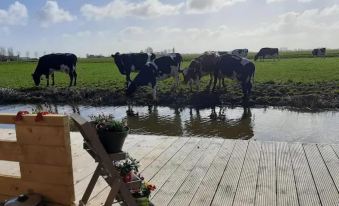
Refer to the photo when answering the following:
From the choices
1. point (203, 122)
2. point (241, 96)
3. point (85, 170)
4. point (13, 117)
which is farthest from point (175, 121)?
point (13, 117)

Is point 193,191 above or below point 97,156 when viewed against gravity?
below

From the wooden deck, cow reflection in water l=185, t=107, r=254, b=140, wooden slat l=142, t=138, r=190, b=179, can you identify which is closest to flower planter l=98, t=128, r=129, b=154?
the wooden deck

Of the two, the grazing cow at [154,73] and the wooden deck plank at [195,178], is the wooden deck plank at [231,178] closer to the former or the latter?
the wooden deck plank at [195,178]

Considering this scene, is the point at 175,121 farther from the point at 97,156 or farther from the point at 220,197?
the point at 97,156

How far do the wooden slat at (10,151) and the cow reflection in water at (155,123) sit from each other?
6410 millimetres

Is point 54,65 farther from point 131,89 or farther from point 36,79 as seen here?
point 131,89

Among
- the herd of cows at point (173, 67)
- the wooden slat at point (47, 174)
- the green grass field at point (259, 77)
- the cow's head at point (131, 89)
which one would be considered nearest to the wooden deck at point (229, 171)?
the wooden slat at point (47, 174)

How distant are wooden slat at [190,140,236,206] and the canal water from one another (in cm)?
337

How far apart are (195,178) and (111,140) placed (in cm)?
201

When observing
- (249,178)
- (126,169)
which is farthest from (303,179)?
(126,169)

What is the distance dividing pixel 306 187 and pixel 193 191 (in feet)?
4.49

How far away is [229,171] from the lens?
5508 mm

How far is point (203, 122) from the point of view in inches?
459

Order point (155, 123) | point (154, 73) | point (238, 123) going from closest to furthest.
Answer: point (238, 123), point (155, 123), point (154, 73)
